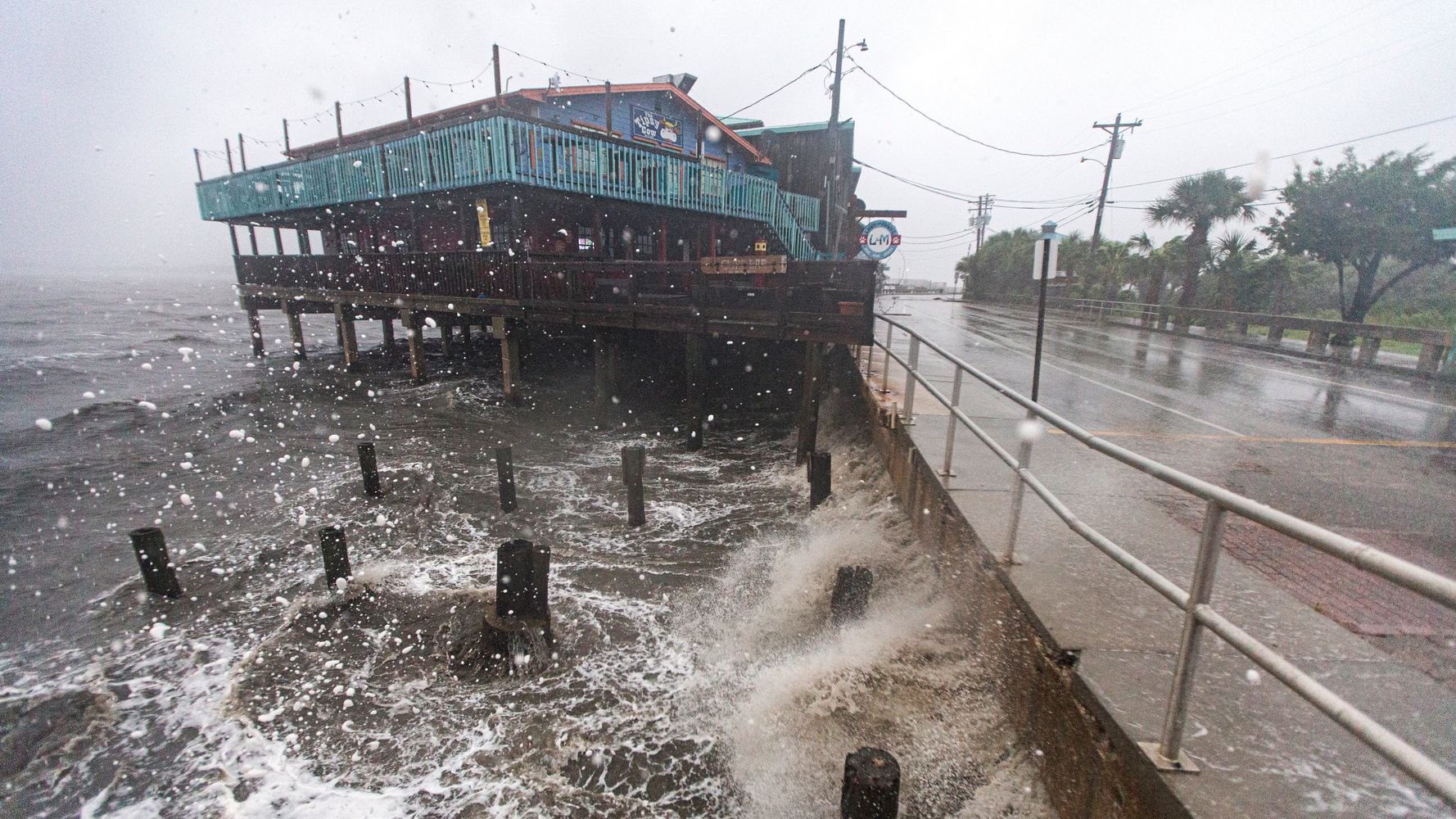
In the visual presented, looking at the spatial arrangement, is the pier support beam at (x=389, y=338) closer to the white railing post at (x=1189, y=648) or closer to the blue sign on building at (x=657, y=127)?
the blue sign on building at (x=657, y=127)

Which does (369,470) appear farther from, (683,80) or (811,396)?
(683,80)

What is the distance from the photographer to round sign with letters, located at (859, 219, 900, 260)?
13.2 m

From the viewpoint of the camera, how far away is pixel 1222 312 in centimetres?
2103

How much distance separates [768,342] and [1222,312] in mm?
17538

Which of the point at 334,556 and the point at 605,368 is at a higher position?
the point at 605,368

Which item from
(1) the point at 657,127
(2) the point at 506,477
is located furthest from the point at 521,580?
(1) the point at 657,127

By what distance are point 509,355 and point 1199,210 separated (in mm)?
27906

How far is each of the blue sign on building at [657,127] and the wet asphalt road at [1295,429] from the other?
40.9ft

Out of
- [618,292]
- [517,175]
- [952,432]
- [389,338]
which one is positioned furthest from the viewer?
[389,338]

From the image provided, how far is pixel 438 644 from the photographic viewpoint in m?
5.64

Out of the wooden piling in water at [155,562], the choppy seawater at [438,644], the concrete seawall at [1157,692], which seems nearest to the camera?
the concrete seawall at [1157,692]

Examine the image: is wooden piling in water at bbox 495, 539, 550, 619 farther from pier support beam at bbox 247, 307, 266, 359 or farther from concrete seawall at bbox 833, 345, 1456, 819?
pier support beam at bbox 247, 307, 266, 359

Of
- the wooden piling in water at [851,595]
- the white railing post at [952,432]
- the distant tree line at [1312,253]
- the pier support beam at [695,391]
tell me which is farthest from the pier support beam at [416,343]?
the distant tree line at [1312,253]

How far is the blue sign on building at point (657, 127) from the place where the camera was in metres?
20.9
